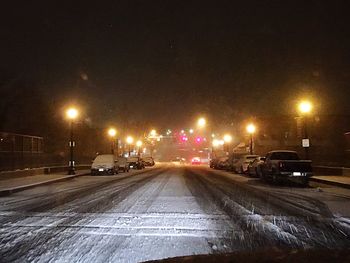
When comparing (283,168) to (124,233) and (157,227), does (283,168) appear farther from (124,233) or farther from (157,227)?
(124,233)

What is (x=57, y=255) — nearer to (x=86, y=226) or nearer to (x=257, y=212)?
(x=86, y=226)

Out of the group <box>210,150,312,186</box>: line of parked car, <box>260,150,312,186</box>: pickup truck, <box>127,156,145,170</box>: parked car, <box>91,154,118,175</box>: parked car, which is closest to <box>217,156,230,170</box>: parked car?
<box>127,156,145,170</box>: parked car

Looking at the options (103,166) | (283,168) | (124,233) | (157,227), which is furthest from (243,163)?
(124,233)

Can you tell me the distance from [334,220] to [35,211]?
8.75 metres

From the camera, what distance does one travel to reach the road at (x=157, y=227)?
26.2 ft

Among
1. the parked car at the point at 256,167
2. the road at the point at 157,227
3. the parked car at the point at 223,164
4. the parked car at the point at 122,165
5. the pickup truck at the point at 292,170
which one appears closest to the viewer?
the road at the point at 157,227

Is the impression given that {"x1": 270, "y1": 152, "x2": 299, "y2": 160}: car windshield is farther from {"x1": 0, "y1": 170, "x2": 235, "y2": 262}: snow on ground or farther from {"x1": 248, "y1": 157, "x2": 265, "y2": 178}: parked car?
{"x1": 0, "y1": 170, "x2": 235, "y2": 262}: snow on ground

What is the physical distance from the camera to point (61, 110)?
226ft

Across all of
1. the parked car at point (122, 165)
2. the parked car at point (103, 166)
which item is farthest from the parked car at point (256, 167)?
the parked car at point (122, 165)

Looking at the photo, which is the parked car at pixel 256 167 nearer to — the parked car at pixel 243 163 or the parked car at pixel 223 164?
the parked car at pixel 243 163

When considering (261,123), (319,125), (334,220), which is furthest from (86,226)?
(261,123)

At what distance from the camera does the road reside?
7973mm

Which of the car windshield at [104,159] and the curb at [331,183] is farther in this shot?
the car windshield at [104,159]

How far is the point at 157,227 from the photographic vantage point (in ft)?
34.2
